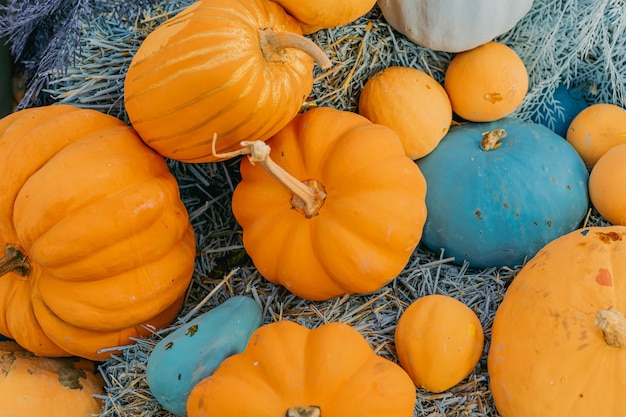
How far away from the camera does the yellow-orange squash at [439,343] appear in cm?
162

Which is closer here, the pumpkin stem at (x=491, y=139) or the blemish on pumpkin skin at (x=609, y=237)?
the blemish on pumpkin skin at (x=609, y=237)

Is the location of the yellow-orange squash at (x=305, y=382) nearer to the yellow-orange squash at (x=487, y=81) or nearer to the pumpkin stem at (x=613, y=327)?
the pumpkin stem at (x=613, y=327)

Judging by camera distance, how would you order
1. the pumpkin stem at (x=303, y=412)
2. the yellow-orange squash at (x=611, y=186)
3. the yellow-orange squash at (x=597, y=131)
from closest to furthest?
1. the pumpkin stem at (x=303, y=412)
2. the yellow-orange squash at (x=611, y=186)
3. the yellow-orange squash at (x=597, y=131)

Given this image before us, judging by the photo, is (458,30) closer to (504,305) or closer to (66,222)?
(504,305)

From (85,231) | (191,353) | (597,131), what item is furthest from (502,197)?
(85,231)

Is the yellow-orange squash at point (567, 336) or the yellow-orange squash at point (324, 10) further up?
the yellow-orange squash at point (324, 10)

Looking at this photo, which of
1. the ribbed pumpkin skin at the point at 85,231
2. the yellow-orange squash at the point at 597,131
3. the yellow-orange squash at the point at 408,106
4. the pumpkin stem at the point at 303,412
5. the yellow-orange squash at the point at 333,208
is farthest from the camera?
the yellow-orange squash at the point at 597,131

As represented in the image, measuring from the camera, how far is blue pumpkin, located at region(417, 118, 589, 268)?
6.80ft

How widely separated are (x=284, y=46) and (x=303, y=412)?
3.04 feet

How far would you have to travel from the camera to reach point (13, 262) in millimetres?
1746

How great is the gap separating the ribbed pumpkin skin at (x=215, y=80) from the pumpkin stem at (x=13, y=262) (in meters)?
0.50

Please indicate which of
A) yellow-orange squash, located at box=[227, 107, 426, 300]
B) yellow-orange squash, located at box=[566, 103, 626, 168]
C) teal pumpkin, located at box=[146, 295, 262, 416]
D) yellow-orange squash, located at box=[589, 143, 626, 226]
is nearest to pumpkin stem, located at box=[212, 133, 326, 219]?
yellow-orange squash, located at box=[227, 107, 426, 300]

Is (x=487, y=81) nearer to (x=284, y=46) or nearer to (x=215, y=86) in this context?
(x=284, y=46)

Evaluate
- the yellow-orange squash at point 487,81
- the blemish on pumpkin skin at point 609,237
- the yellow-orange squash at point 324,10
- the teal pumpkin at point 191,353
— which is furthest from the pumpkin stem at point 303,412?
the yellow-orange squash at point 487,81
